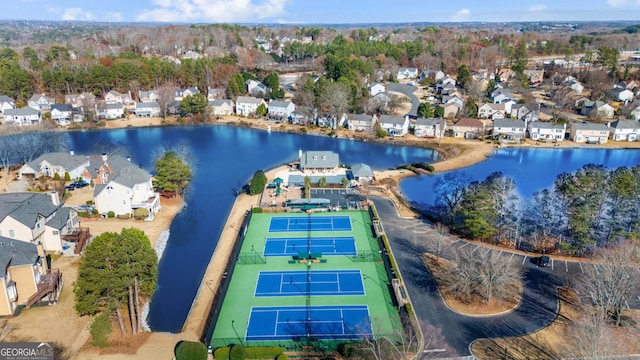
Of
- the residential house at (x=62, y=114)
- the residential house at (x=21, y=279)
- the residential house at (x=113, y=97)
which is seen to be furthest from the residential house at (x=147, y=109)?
the residential house at (x=21, y=279)

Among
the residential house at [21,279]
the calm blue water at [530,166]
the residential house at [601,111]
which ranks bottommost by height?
the calm blue water at [530,166]

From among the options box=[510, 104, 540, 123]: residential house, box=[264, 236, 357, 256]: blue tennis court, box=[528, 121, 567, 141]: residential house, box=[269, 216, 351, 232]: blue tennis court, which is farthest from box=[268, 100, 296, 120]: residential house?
box=[264, 236, 357, 256]: blue tennis court

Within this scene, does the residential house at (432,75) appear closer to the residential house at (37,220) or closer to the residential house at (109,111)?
the residential house at (109,111)

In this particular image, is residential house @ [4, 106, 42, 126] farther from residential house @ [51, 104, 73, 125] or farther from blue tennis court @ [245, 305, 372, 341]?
blue tennis court @ [245, 305, 372, 341]

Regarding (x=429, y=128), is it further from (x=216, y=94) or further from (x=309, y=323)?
(x=309, y=323)

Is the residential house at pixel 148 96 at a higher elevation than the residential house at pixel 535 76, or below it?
below

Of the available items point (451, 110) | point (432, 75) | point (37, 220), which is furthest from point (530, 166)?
point (432, 75)

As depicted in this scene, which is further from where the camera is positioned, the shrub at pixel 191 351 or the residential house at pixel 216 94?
the residential house at pixel 216 94
